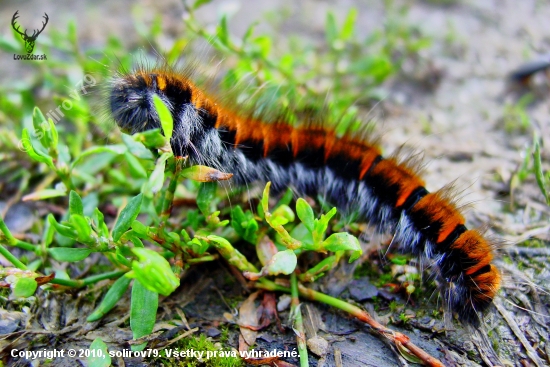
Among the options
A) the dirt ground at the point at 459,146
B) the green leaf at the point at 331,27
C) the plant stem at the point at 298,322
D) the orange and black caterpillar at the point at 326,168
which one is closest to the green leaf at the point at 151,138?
the orange and black caterpillar at the point at 326,168

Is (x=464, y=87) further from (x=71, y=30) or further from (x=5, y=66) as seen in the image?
(x=5, y=66)

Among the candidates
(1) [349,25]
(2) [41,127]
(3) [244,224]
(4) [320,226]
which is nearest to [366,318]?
(4) [320,226]

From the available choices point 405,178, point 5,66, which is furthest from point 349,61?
point 5,66

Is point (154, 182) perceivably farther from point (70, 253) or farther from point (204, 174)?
point (70, 253)

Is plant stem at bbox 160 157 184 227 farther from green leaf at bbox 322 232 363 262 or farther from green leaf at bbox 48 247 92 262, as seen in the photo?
green leaf at bbox 322 232 363 262

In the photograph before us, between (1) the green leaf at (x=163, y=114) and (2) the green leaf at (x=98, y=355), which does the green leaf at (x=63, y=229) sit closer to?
(2) the green leaf at (x=98, y=355)

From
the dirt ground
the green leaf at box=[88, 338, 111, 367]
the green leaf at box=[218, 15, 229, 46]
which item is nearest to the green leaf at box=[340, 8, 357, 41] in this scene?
the dirt ground

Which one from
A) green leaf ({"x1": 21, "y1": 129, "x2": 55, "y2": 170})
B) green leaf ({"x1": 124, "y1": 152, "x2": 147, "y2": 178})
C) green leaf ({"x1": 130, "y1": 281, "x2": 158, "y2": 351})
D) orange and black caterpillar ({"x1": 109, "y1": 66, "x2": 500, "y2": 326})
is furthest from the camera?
green leaf ({"x1": 124, "y1": 152, "x2": 147, "y2": 178})

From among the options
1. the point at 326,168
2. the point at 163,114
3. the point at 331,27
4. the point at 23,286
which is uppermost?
the point at 331,27
